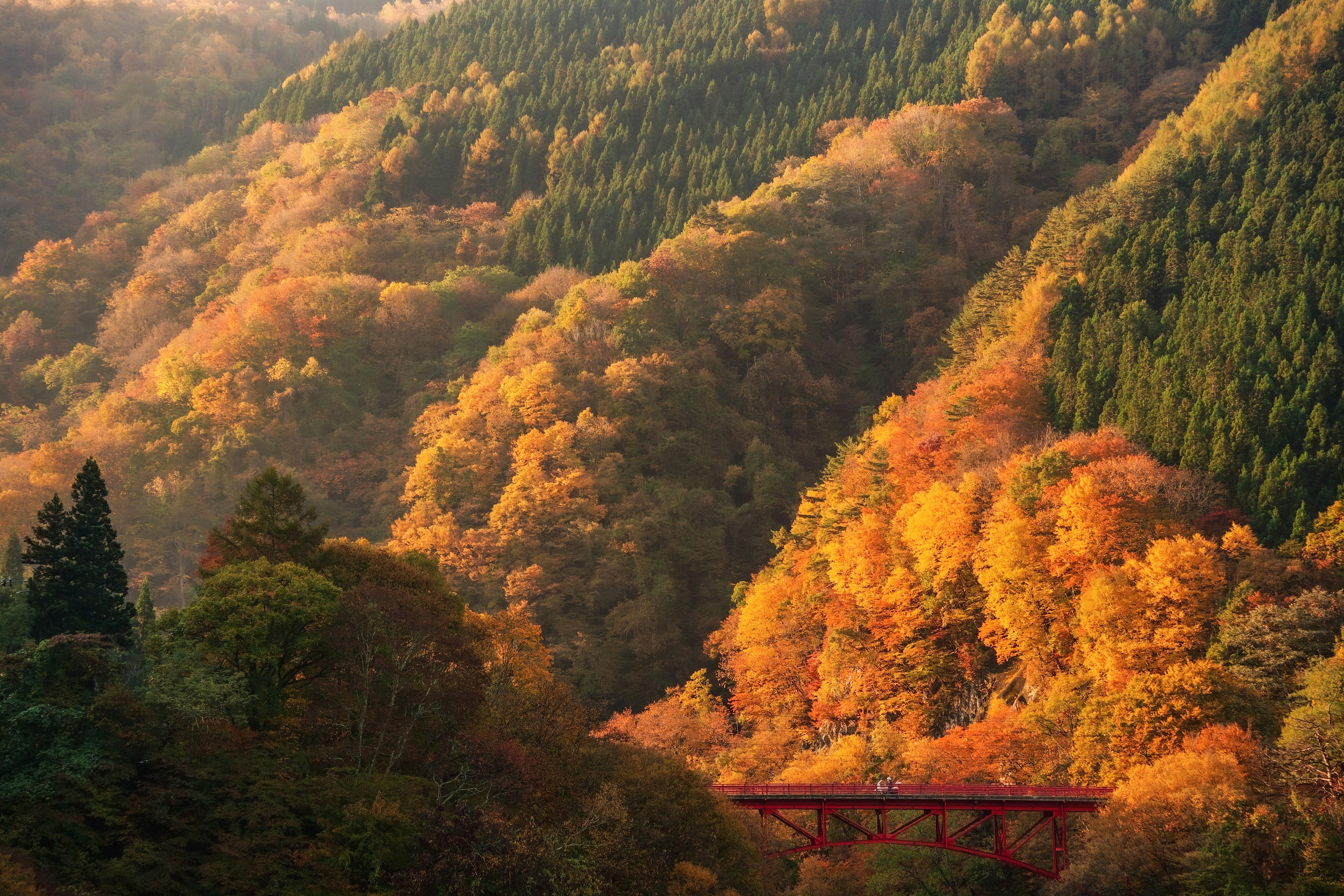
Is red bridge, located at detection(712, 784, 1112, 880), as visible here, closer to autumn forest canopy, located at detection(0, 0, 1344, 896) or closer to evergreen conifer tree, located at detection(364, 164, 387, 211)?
autumn forest canopy, located at detection(0, 0, 1344, 896)

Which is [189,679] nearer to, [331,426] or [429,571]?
Result: [429,571]

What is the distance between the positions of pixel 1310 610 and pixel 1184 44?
374ft

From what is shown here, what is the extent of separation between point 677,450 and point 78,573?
2464 inches

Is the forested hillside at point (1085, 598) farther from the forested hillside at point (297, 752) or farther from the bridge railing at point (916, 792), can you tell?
the forested hillside at point (297, 752)

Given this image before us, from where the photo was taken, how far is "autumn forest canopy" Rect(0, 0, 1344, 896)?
46.3m

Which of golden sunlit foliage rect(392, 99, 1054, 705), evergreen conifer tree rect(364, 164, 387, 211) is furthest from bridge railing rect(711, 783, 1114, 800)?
evergreen conifer tree rect(364, 164, 387, 211)

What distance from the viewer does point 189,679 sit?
42969 mm

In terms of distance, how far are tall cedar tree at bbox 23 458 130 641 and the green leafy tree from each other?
16.6 feet

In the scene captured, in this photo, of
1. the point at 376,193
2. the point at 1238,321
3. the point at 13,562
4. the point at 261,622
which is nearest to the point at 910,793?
the point at 261,622

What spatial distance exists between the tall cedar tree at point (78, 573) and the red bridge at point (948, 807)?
87.9 feet

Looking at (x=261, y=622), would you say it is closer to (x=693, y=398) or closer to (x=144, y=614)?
(x=144, y=614)

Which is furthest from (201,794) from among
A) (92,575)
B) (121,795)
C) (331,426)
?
(331,426)

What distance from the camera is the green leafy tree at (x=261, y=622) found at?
1816 inches

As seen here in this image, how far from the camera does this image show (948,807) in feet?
182
